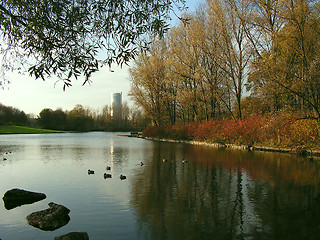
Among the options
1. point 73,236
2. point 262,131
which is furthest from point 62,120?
point 73,236

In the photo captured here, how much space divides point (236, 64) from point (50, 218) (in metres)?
25.3

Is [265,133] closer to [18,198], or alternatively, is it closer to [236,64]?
[236,64]

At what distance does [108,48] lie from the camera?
5.93 m

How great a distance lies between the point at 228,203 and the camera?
25.0 ft

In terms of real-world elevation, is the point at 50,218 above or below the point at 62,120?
below

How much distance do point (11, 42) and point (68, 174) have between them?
6.90m

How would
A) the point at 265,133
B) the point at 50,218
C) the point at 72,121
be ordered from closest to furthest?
1. the point at 50,218
2. the point at 265,133
3. the point at 72,121

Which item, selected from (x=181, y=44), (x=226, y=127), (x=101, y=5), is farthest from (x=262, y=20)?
(x=101, y=5)

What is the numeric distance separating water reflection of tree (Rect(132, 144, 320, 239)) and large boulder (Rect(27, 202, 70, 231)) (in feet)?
5.47

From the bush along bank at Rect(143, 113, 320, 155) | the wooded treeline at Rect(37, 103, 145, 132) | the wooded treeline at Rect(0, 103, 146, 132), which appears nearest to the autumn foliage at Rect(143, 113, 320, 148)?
the bush along bank at Rect(143, 113, 320, 155)

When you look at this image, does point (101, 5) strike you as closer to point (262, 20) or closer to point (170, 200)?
point (170, 200)

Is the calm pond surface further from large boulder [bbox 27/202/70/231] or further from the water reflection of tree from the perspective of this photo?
large boulder [bbox 27/202/70/231]

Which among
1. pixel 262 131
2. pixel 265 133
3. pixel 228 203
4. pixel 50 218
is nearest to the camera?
pixel 50 218

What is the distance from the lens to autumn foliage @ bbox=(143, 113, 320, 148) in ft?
60.0
